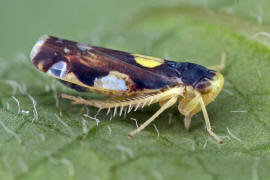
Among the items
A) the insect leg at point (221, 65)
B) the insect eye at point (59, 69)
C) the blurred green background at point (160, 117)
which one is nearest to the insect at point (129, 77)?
the insect eye at point (59, 69)

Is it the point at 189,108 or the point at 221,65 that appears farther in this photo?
the point at 221,65

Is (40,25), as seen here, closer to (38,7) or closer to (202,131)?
(38,7)

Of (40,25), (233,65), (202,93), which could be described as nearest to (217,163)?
(202,93)

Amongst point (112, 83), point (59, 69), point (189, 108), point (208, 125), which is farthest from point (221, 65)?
point (59, 69)

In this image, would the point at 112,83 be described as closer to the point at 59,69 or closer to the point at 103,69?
the point at 103,69

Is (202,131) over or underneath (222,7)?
underneath

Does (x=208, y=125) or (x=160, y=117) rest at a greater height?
(x=208, y=125)

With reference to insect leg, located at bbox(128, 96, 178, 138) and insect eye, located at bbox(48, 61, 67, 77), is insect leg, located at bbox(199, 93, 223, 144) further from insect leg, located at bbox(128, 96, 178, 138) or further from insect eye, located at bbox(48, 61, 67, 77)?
insect eye, located at bbox(48, 61, 67, 77)
